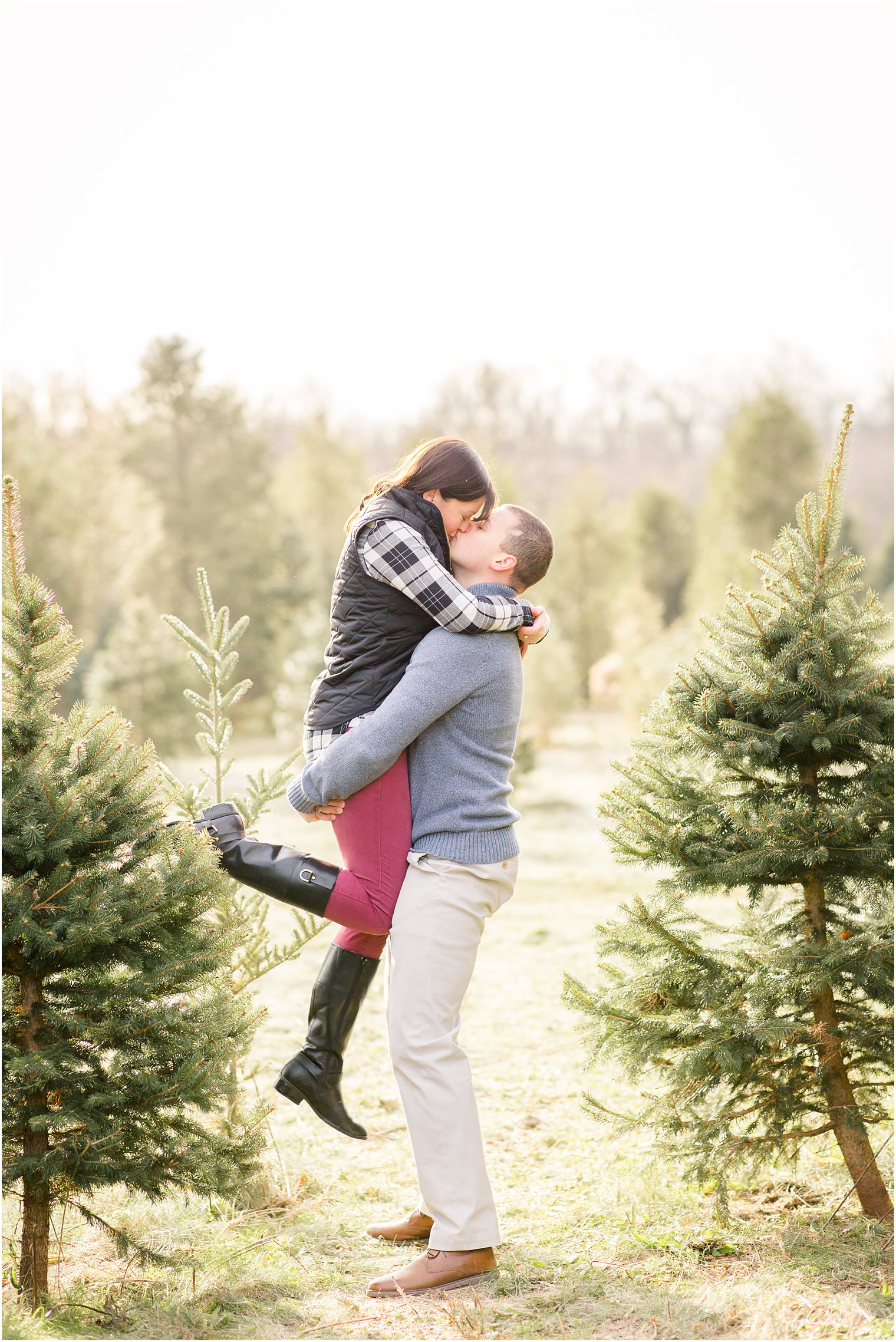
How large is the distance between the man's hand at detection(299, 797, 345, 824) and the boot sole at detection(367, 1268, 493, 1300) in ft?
4.43

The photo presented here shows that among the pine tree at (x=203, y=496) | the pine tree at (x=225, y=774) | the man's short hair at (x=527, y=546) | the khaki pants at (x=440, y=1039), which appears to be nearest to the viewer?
the khaki pants at (x=440, y=1039)

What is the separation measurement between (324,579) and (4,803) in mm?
18295

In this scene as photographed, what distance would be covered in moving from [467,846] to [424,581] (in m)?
0.79

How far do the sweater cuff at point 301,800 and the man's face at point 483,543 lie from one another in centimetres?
85

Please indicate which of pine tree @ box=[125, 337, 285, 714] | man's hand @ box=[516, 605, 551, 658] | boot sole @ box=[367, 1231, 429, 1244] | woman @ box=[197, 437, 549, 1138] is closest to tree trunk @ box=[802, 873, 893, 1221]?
man's hand @ box=[516, 605, 551, 658]

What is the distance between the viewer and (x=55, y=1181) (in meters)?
2.95

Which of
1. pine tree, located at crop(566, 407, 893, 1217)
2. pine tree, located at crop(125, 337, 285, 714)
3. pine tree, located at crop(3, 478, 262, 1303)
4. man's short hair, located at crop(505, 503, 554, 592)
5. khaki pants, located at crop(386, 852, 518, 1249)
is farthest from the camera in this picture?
pine tree, located at crop(125, 337, 285, 714)

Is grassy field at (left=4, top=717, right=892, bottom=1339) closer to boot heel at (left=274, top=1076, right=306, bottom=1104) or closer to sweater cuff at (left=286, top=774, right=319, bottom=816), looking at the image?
boot heel at (left=274, top=1076, right=306, bottom=1104)

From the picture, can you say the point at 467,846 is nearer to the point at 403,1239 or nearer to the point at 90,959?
the point at 90,959

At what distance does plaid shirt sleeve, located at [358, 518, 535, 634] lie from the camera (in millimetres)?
3129

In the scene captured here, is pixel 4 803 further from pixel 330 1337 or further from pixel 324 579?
pixel 324 579

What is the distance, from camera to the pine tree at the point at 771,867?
3332 millimetres

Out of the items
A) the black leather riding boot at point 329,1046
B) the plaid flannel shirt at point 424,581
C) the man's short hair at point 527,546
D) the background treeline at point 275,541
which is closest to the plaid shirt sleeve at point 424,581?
the plaid flannel shirt at point 424,581

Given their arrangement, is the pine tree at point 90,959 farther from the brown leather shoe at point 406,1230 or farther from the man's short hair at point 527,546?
the man's short hair at point 527,546
